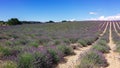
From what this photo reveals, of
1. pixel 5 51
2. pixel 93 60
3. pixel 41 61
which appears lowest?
pixel 93 60

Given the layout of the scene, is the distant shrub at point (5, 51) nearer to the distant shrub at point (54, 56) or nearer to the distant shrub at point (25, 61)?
the distant shrub at point (54, 56)

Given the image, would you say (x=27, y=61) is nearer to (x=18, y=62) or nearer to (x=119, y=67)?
(x=18, y=62)

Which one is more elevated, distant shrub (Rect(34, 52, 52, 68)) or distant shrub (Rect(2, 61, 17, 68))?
distant shrub (Rect(2, 61, 17, 68))

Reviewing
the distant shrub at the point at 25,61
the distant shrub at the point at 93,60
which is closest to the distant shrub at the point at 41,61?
the distant shrub at the point at 25,61

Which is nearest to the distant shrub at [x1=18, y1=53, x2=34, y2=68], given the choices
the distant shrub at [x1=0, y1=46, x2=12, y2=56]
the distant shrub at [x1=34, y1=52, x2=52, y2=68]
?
the distant shrub at [x1=34, y1=52, x2=52, y2=68]

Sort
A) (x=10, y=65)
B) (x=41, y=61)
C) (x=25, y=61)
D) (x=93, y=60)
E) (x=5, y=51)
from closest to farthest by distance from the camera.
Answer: (x=10, y=65), (x=25, y=61), (x=41, y=61), (x=93, y=60), (x=5, y=51)

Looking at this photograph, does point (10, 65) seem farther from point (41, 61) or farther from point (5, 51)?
point (5, 51)

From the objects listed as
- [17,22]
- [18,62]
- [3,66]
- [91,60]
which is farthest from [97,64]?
[17,22]

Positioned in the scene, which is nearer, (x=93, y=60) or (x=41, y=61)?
(x=41, y=61)

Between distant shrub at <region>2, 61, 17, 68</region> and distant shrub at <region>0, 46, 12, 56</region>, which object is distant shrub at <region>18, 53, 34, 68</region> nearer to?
distant shrub at <region>2, 61, 17, 68</region>

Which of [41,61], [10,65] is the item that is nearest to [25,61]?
[10,65]

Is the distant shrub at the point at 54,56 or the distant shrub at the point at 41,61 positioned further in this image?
the distant shrub at the point at 54,56

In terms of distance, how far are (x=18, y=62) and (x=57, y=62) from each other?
3.02m

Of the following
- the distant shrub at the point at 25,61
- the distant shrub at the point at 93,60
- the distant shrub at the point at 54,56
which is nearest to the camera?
the distant shrub at the point at 25,61
